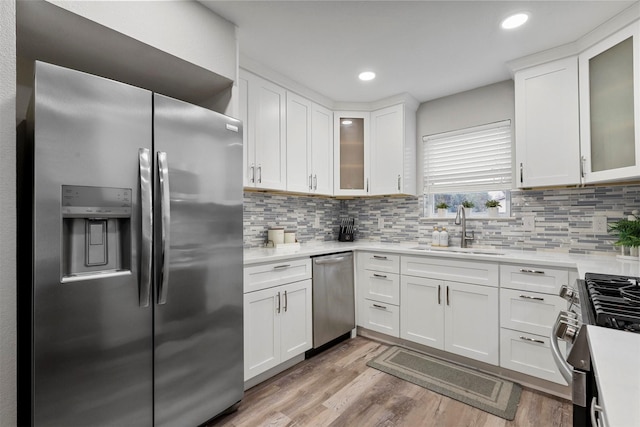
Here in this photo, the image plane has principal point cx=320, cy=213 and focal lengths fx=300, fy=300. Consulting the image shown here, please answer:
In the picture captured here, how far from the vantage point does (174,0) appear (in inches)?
62.9

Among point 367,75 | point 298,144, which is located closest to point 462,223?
point 367,75

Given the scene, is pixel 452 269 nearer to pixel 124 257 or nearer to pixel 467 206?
pixel 467 206

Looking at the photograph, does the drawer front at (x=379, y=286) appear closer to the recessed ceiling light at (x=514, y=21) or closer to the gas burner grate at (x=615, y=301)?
the gas burner grate at (x=615, y=301)

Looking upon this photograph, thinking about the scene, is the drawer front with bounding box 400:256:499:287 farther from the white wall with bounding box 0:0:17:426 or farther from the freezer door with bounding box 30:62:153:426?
the white wall with bounding box 0:0:17:426

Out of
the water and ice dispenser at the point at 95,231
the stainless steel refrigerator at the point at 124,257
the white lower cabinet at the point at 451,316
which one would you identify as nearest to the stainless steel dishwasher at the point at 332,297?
the white lower cabinet at the point at 451,316

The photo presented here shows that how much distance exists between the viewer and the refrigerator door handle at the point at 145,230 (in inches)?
51.8

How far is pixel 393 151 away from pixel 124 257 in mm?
2559

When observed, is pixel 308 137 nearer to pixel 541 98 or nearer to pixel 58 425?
pixel 541 98

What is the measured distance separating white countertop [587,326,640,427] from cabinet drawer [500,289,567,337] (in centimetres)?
147

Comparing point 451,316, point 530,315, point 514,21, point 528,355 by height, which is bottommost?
point 528,355

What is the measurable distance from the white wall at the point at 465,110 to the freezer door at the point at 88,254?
107 inches

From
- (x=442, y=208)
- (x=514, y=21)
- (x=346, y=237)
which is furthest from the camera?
(x=346, y=237)

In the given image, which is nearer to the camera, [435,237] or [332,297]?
[332,297]

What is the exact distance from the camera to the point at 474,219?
9.51 ft
